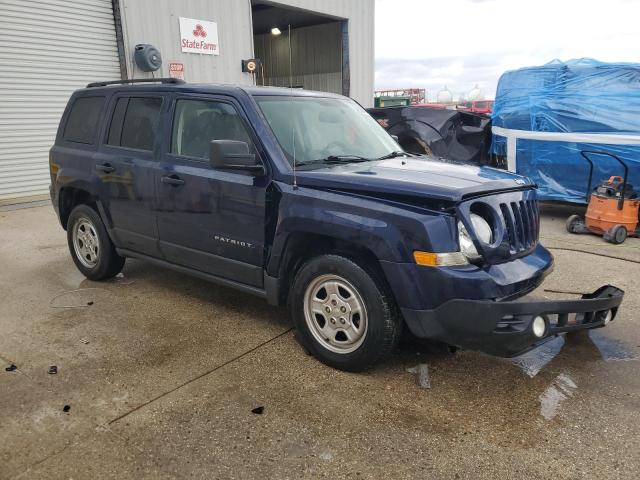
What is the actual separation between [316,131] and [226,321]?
172 centimetres

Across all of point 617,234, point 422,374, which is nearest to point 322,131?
point 422,374

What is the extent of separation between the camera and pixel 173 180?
405 cm

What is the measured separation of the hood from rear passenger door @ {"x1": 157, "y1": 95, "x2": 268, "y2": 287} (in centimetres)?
50

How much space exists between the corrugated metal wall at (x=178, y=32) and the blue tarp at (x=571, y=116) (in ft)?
26.1

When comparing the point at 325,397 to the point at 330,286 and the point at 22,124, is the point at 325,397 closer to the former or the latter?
the point at 330,286

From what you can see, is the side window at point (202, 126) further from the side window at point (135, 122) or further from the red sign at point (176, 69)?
the red sign at point (176, 69)

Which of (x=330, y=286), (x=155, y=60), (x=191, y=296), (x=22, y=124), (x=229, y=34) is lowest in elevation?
(x=191, y=296)

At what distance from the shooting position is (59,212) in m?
5.38

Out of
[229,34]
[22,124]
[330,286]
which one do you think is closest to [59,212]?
[330,286]

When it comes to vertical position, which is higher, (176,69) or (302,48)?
(302,48)

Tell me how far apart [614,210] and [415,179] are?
496cm

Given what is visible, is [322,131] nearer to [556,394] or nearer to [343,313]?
[343,313]

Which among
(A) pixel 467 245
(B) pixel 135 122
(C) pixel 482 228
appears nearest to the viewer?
(A) pixel 467 245

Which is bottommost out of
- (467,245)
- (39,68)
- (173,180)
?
(467,245)
